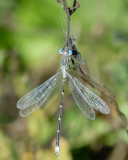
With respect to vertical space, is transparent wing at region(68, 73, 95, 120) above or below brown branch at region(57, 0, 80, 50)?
below

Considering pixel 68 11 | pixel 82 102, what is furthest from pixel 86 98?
pixel 68 11

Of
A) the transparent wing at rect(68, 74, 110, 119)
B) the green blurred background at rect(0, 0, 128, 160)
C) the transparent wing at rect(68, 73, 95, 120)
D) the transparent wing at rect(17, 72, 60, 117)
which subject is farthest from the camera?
the green blurred background at rect(0, 0, 128, 160)

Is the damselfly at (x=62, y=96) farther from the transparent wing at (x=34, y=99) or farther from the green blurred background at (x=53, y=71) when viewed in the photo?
the green blurred background at (x=53, y=71)

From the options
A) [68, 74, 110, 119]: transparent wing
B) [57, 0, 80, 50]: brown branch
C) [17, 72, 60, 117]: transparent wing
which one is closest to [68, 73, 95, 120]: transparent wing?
[68, 74, 110, 119]: transparent wing

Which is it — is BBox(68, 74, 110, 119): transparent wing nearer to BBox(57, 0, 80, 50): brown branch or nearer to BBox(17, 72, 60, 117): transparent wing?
BBox(17, 72, 60, 117): transparent wing

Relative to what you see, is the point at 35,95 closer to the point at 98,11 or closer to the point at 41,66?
the point at 41,66

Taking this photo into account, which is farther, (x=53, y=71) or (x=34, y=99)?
(x=53, y=71)

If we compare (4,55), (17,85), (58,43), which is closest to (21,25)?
(58,43)

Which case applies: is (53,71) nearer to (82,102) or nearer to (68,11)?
(82,102)
